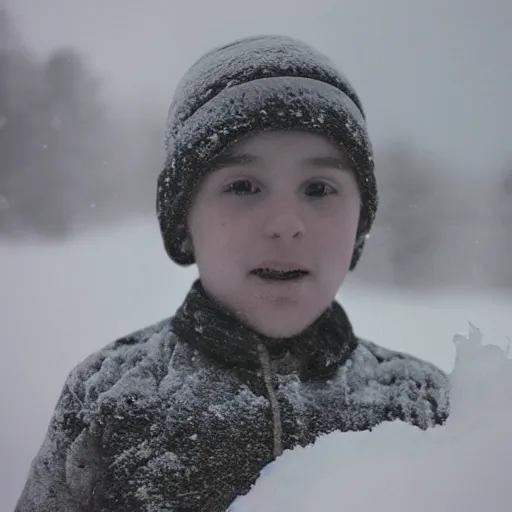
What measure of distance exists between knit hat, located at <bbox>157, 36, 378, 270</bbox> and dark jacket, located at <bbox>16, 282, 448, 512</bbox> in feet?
0.34

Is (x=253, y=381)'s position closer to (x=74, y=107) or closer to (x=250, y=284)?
(x=250, y=284)

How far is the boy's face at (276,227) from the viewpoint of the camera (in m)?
0.53

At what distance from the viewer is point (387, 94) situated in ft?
2.07

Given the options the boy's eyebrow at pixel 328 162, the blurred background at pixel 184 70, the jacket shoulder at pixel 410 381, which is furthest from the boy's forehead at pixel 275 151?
the jacket shoulder at pixel 410 381

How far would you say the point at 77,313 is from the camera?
616 millimetres

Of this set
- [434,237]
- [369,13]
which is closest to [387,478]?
[434,237]

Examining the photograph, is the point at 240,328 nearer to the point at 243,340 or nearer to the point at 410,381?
the point at 243,340

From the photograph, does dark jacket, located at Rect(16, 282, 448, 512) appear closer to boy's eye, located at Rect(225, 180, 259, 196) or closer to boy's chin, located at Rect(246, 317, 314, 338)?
boy's chin, located at Rect(246, 317, 314, 338)

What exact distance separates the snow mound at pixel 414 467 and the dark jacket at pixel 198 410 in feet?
0.11

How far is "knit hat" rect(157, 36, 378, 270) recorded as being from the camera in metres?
0.53

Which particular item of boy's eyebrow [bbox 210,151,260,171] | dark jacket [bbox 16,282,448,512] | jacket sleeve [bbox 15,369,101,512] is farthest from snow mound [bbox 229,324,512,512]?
boy's eyebrow [bbox 210,151,260,171]

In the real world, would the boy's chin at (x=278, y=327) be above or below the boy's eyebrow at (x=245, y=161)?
below

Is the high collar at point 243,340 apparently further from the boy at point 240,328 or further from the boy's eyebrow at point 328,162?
the boy's eyebrow at point 328,162

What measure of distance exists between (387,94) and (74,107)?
0.33 m
